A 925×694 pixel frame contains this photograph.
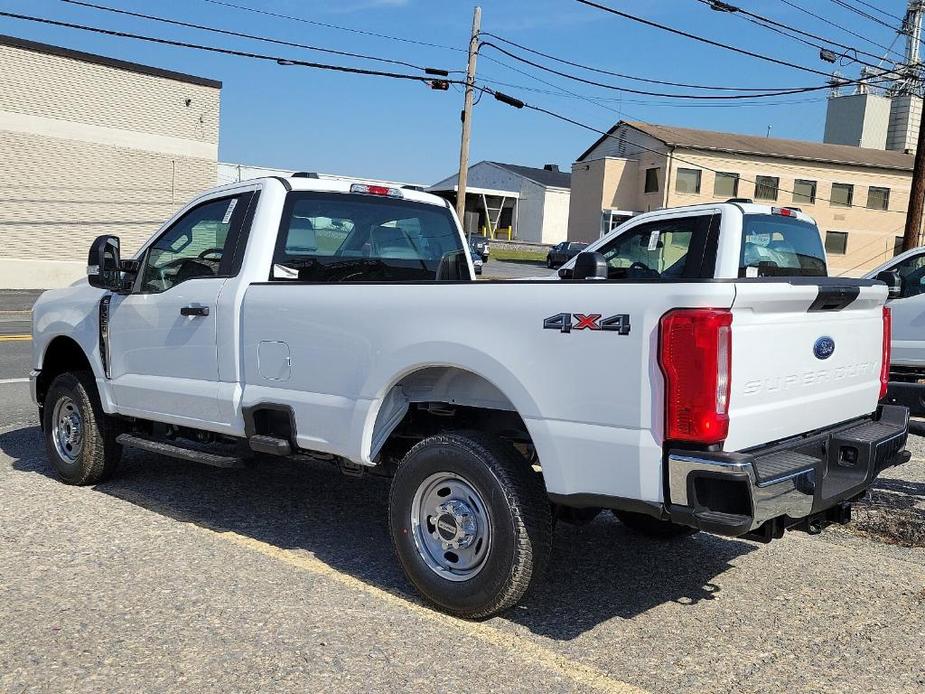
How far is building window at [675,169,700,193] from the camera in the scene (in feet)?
161

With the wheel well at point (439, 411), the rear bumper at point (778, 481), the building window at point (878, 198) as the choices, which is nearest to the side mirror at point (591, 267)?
the wheel well at point (439, 411)

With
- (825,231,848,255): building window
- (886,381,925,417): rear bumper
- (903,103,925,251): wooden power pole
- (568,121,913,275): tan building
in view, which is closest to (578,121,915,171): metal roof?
(568,121,913,275): tan building

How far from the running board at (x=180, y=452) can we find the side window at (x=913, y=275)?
750cm

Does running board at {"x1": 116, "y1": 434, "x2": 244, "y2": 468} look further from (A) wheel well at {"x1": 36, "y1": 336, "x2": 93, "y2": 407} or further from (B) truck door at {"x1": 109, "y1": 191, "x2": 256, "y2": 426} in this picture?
(A) wheel well at {"x1": 36, "y1": 336, "x2": 93, "y2": 407}

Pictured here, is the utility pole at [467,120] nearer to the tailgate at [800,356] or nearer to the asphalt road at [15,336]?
the asphalt road at [15,336]

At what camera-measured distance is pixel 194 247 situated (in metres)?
5.82

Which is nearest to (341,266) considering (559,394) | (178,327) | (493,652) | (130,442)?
(178,327)

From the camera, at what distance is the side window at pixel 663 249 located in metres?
7.77

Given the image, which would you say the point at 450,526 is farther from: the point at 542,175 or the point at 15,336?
the point at 542,175

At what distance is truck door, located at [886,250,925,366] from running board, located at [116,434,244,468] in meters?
7.11

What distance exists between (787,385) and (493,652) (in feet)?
5.41

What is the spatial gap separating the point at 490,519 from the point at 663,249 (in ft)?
16.0

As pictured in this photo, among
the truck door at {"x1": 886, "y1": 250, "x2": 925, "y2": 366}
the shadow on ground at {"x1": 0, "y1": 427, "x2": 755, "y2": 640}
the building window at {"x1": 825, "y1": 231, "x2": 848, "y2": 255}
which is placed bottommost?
the shadow on ground at {"x1": 0, "y1": 427, "x2": 755, "y2": 640}

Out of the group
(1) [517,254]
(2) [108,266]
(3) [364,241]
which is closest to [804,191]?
(1) [517,254]
